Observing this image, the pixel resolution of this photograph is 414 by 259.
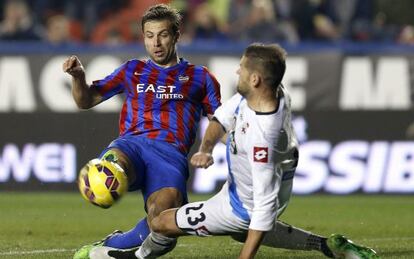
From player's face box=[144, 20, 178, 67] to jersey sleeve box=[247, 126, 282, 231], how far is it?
1.99 m

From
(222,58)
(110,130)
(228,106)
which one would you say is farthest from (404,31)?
(228,106)

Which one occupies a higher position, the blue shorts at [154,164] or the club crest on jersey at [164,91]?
the club crest on jersey at [164,91]

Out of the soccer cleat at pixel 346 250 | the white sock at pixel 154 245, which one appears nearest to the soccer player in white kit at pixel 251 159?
the white sock at pixel 154 245

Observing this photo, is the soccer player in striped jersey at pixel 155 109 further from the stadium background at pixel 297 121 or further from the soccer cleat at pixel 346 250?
the stadium background at pixel 297 121

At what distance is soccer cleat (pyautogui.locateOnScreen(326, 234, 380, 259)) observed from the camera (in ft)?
27.3

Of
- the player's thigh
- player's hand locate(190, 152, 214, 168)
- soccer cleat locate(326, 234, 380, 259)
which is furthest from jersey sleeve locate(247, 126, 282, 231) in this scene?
soccer cleat locate(326, 234, 380, 259)

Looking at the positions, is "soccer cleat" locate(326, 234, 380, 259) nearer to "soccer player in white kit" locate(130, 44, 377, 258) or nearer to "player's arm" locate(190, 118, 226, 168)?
"soccer player in white kit" locate(130, 44, 377, 258)

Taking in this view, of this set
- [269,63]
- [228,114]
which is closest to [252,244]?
[228,114]

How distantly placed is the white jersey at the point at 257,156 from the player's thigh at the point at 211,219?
6cm

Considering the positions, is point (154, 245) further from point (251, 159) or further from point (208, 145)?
point (251, 159)

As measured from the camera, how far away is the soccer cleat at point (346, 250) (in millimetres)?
8328

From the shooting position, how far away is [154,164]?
9094mm

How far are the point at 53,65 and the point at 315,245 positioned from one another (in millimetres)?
9316

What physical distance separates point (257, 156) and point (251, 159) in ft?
0.22
